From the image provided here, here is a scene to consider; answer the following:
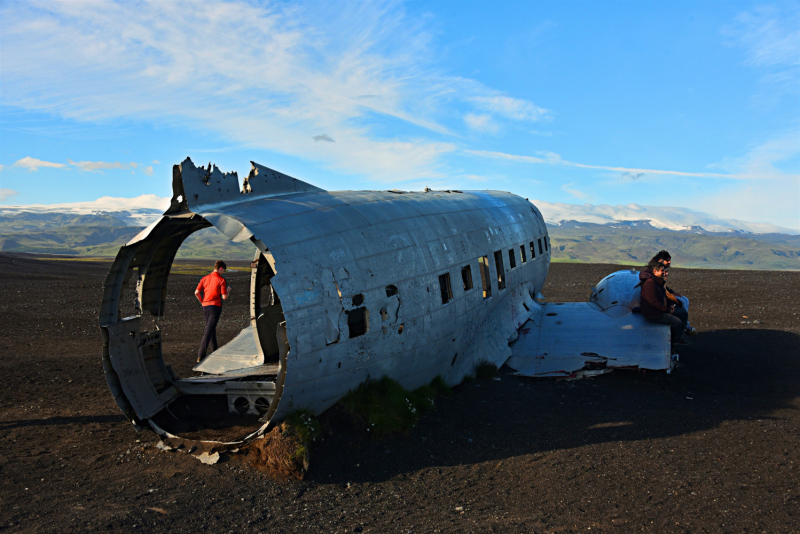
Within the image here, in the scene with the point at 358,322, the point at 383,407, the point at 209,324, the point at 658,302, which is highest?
the point at 358,322

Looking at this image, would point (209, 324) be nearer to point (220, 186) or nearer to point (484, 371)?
point (220, 186)

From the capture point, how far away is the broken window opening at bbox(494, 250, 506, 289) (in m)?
15.0

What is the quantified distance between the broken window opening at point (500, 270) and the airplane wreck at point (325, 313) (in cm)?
4

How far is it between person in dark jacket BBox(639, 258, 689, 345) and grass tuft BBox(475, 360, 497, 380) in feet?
15.7

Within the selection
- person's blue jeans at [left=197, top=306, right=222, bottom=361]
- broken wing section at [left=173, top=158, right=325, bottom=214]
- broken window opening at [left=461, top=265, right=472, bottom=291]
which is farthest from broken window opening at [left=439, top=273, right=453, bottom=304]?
person's blue jeans at [left=197, top=306, right=222, bottom=361]

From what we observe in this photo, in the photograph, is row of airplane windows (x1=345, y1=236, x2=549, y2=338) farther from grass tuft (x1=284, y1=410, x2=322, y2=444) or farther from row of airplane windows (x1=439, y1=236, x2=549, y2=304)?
grass tuft (x1=284, y1=410, x2=322, y2=444)

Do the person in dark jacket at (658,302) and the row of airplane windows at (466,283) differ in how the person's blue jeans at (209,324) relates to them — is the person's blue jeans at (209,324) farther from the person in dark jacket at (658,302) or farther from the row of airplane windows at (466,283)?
the person in dark jacket at (658,302)

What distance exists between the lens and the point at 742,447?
9484 millimetres

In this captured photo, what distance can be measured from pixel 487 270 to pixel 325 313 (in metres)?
6.84

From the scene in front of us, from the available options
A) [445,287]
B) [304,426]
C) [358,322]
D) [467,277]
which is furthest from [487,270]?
[304,426]

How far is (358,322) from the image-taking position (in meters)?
9.32

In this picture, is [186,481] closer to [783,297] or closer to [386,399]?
[386,399]

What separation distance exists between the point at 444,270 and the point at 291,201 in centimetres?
368

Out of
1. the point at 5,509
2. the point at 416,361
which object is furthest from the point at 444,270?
the point at 5,509
